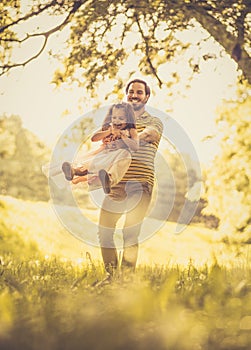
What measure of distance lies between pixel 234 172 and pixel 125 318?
332cm

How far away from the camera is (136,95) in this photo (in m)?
3.93

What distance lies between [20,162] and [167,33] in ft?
18.2

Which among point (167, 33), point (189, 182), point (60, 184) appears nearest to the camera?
point (60, 184)

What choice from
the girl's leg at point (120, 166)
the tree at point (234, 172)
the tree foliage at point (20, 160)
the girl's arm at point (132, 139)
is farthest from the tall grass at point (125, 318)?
the tree foliage at point (20, 160)

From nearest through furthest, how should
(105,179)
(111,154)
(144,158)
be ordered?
(105,179)
(111,154)
(144,158)

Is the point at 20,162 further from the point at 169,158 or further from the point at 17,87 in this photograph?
the point at 17,87

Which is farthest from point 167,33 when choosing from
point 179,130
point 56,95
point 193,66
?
point 56,95

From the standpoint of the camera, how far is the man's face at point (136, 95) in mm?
3930

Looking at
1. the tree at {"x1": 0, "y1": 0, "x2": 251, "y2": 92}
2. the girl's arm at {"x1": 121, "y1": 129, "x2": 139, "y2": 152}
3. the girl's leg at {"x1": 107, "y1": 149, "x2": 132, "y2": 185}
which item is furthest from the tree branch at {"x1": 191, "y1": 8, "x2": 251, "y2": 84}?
the girl's leg at {"x1": 107, "y1": 149, "x2": 132, "y2": 185}

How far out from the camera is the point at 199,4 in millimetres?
4512

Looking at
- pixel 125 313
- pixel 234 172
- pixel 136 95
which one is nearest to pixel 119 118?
pixel 136 95

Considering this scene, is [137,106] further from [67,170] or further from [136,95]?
[67,170]

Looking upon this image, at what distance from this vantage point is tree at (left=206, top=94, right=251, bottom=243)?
519 centimetres

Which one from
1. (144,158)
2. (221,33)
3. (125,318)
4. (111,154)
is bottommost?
(125,318)
